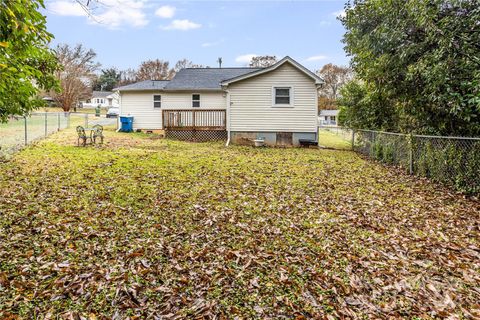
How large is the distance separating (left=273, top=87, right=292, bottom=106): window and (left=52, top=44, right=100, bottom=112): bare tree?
1332 inches

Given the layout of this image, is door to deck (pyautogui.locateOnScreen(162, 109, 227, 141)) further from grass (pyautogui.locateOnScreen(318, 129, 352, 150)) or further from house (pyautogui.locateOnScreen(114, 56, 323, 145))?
grass (pyautogui.locateOnScreen(318, 129, 352, 150))

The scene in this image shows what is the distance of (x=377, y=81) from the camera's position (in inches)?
370

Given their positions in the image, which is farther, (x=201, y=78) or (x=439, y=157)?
(x=201, y=78)

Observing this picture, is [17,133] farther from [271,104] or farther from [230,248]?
[230,248]

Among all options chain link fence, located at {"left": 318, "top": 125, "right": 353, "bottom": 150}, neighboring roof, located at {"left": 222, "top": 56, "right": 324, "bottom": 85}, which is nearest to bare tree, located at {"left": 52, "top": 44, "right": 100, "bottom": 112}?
neighboring roof, located at {"left": 222, "top": 56, "right": 324, "bottom": 85}

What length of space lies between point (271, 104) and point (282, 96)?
657 millimetres

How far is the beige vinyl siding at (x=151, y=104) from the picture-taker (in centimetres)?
1936

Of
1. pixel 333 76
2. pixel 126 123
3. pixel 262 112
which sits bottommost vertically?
pixel 126 123

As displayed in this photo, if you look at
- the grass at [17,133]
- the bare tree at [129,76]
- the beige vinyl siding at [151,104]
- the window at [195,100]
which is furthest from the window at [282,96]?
the bare tree at [129,76]

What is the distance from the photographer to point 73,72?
1578 inches

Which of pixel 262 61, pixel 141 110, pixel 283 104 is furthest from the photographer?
pixel 262 61

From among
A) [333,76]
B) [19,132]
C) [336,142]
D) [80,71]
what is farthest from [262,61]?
[19,132]

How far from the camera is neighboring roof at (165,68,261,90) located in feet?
62.7

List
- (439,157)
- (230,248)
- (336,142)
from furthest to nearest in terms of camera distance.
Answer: (336,142)
(439,157)
(230,248)
